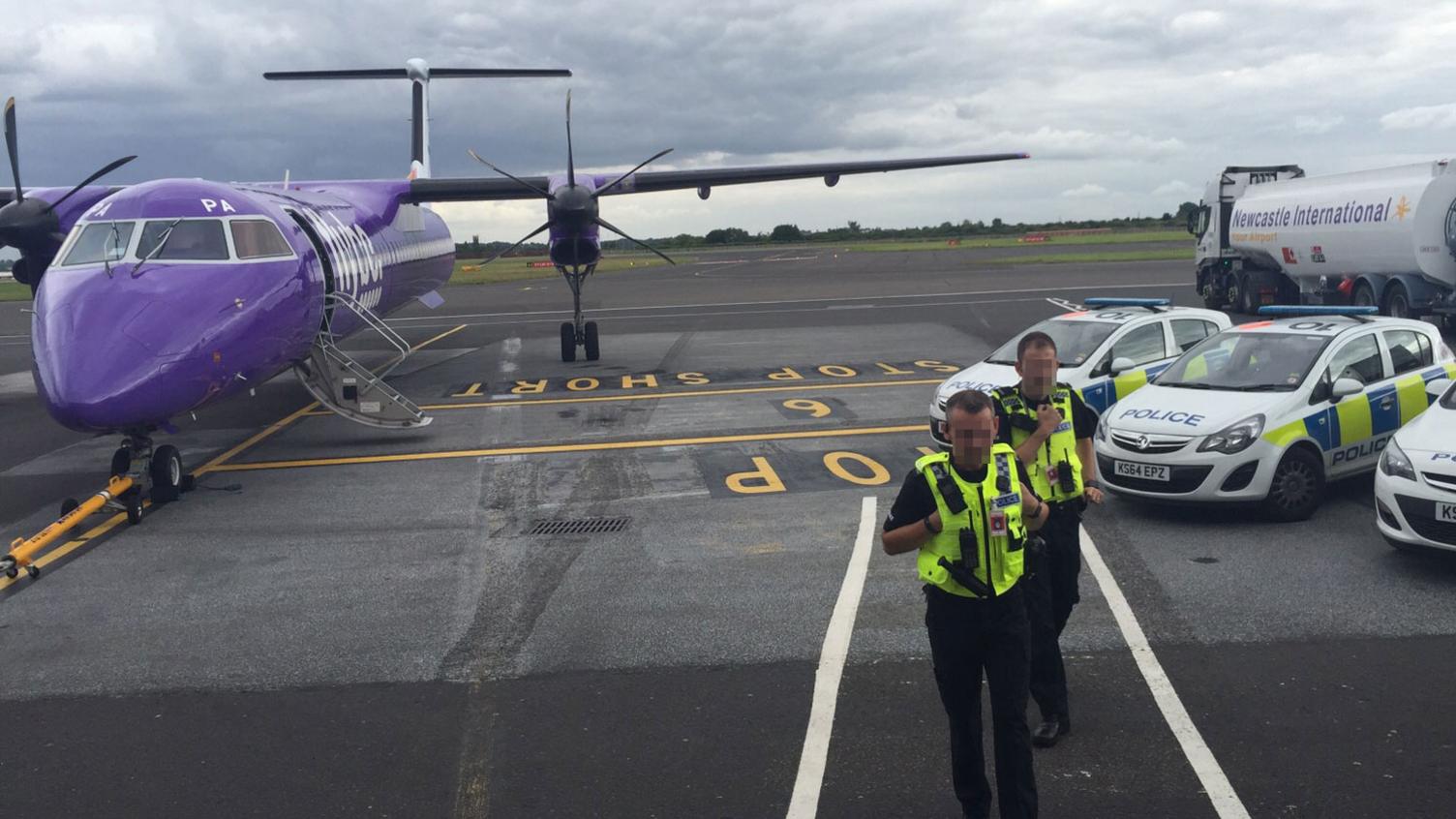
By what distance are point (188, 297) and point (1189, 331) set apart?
37.1ft

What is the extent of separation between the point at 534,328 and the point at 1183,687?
27.7 metres

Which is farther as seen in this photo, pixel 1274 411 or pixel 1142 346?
pixel 1142 346

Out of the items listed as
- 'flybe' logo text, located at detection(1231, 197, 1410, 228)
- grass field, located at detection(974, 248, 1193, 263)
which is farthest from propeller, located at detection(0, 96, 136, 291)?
grass field, located at detection(974, 248, 1193, 263)

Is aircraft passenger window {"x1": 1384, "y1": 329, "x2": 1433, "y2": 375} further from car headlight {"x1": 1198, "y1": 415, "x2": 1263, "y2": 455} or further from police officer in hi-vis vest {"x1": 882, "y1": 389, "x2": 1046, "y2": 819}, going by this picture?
police officer in hi-vis vest {"x1": 882, "y1": 389, "x2": 1046, "y2": 819}

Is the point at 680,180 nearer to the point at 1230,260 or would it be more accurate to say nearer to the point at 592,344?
the point at 592,344

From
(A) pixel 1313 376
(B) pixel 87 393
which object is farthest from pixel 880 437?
(B) pixel 87 393

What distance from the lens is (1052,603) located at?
5770mm

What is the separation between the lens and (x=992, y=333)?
87.4ft

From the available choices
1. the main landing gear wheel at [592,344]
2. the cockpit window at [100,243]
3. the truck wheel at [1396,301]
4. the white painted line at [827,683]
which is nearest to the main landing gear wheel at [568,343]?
the main landing gear wheel at [592,344]

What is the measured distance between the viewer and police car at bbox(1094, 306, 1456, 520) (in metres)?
9.77

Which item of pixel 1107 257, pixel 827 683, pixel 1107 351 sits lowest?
pixel 827 683

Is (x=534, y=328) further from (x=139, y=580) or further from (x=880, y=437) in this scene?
(x=139, y=580)

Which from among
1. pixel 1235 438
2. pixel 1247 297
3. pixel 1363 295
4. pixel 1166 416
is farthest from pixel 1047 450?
pixel 1247 297

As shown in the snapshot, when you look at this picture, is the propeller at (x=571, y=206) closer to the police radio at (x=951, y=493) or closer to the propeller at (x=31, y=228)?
the propeller at (x=31, y=228)
